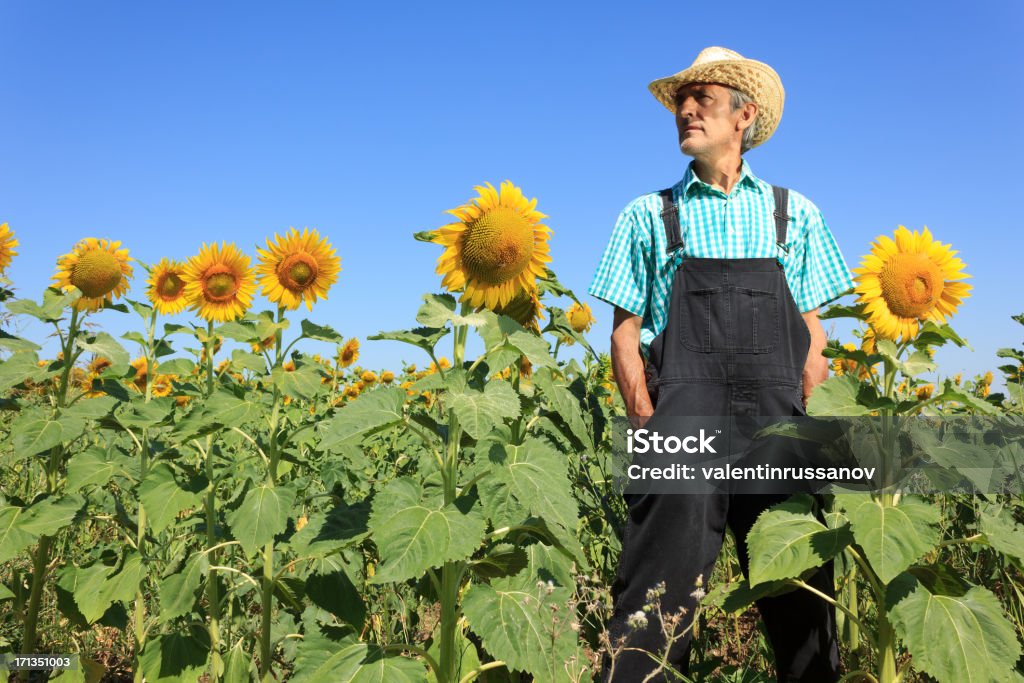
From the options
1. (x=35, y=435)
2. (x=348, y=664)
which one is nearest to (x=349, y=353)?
(x=35, y=435)

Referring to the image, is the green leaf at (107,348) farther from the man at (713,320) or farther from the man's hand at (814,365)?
the man's hand at (814,365)

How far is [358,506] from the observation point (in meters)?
2.45

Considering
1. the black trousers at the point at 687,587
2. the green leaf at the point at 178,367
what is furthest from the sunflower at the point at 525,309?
the green leaf at the point at 178,367

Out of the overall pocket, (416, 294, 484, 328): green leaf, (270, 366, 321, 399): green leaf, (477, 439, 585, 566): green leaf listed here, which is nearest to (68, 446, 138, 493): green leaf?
(270, 366, 321, 399): green leaf

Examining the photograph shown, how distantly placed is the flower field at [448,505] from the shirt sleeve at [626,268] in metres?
0.32

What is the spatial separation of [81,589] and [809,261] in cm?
317

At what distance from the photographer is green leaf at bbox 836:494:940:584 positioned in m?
2.14

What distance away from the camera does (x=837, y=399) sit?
2.42 meters

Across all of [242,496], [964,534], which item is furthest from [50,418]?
[964,534]

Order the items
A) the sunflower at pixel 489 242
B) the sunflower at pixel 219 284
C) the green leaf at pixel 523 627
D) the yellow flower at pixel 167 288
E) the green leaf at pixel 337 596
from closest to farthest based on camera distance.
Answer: the green leaf at pixel 523 627 < the sunflower at pixel 489 242 < the green leaf at pixel 337 596 < the sunflower at pixel 219 284 < the yellow flower at pixel 167 288

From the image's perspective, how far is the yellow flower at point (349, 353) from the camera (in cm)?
780

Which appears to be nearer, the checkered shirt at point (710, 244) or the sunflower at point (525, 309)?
the sunflower at point (525, 309)

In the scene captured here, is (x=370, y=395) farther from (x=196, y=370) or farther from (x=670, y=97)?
(x=670, y=97)

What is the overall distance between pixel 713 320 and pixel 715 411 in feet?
1.15
